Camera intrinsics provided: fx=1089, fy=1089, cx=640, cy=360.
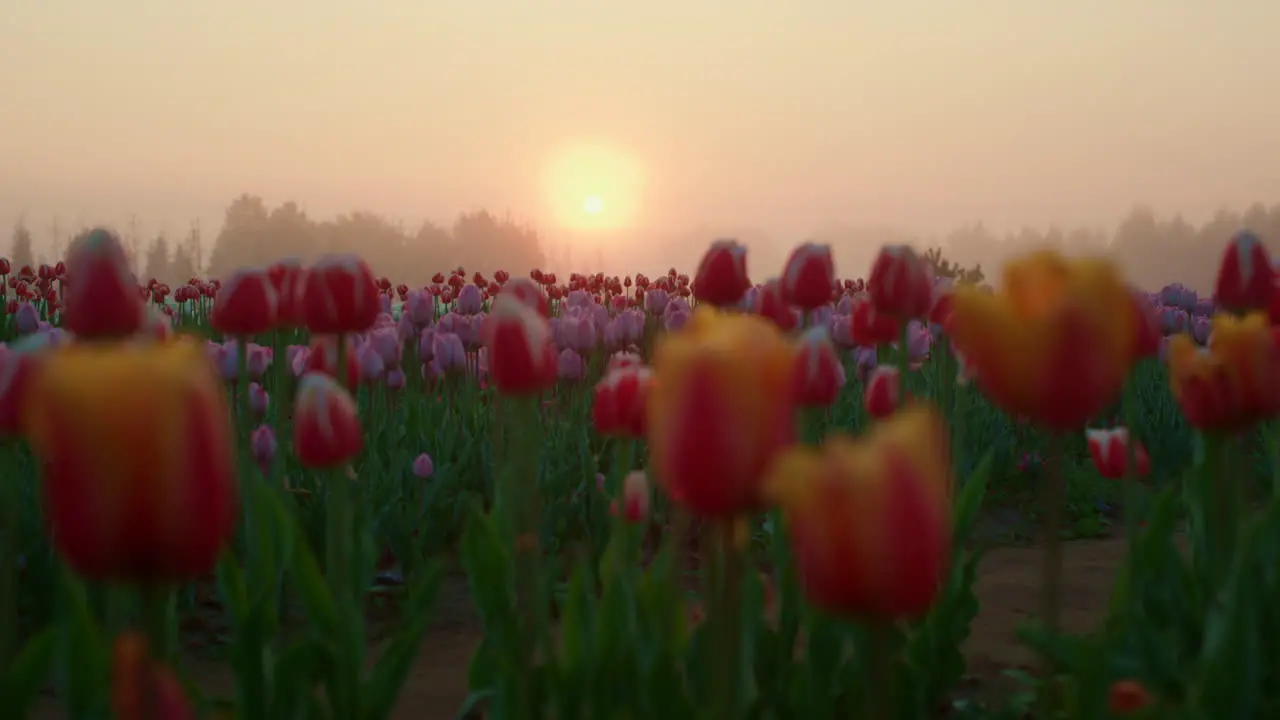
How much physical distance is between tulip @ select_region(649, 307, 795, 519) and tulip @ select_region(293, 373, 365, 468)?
4.44ft

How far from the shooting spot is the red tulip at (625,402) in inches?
105

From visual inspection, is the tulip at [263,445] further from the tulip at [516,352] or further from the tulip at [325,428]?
the tulip at [516,352]

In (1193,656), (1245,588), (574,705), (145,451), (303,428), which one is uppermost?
(145,451)

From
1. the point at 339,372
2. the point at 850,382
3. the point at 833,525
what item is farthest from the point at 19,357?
the point at 850,382

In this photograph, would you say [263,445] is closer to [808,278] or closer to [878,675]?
[808,278]

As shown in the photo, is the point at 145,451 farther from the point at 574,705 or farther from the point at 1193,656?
the point at 1193,656

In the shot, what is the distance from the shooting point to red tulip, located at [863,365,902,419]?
3.40 metres

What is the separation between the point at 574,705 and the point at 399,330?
526 centimetres

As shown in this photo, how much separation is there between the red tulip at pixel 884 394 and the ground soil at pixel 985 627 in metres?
0.94

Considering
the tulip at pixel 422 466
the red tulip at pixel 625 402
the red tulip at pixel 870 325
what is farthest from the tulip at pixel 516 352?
the tulip at pixel 422 466

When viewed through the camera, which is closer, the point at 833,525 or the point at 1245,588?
the point at 833,525

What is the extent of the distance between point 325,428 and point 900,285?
174 centimetres

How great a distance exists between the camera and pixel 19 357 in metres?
2.26

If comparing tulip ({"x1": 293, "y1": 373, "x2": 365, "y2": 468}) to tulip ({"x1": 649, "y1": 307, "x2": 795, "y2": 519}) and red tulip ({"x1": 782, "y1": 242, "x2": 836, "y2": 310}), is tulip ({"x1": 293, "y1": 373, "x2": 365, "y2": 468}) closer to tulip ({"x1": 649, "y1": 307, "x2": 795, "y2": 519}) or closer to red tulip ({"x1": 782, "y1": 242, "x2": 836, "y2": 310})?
tulip ({"x1": 649, "y1": 307, "x2": 795, "y2": 519})
